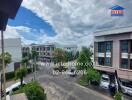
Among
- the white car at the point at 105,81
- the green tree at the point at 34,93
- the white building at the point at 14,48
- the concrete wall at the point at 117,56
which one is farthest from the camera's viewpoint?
the white building at the point at 14,48

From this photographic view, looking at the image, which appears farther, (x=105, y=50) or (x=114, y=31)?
(x=105, y=50)

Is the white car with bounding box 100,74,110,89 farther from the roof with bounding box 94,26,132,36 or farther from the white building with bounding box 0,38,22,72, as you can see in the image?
the white building with bounding box 0,38,22,72

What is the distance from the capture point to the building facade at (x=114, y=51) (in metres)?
22.8

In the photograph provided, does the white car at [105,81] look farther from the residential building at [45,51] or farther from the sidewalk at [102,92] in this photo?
the residential building at [45,51]

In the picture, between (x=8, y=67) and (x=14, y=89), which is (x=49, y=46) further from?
(x=14, y=89)

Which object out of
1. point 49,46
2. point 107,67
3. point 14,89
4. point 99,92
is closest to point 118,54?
point 107,67

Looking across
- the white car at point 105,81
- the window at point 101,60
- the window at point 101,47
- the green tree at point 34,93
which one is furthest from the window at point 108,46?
the green tree at point 34,93

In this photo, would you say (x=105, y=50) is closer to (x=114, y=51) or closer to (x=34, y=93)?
(x=114, y=51)

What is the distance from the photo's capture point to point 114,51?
993 inches

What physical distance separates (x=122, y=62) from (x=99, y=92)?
673 centimetres

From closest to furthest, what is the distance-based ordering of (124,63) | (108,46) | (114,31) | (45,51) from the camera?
(124,63) < (114,31) < (108,46) < (45,51)

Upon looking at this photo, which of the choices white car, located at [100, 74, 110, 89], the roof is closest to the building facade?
the roof

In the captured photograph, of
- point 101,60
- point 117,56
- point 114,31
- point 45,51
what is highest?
point 114,31

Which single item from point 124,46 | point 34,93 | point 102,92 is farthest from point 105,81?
point 34,93
